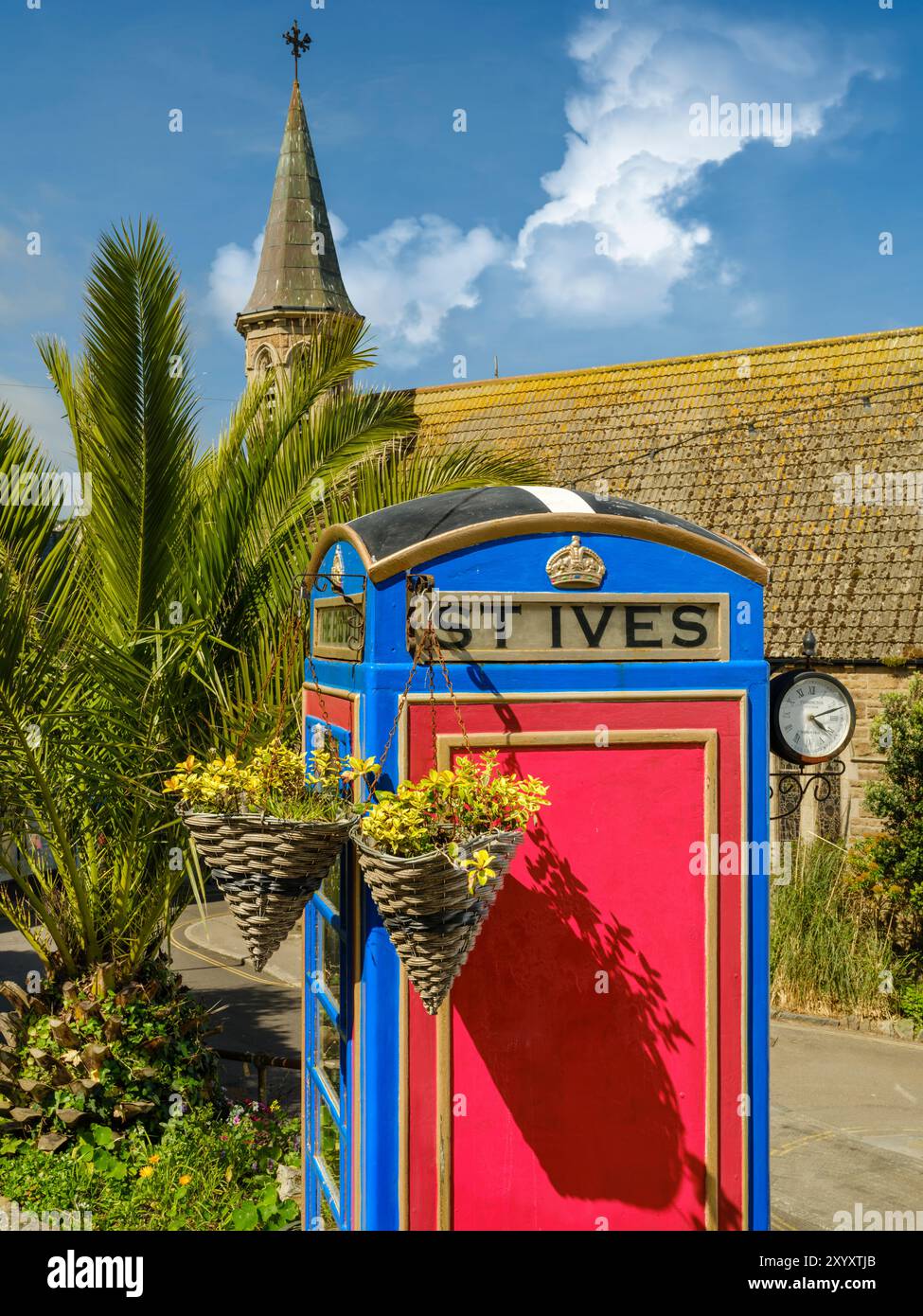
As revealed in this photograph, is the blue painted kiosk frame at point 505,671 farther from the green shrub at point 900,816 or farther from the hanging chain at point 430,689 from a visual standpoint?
the green shrub at point 900,816

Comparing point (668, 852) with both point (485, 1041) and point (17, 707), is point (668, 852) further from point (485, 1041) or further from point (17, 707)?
point (17, 707)

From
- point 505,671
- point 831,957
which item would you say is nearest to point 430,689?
point 505,671

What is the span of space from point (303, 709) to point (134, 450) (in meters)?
1.95

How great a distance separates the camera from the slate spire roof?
19.5 m

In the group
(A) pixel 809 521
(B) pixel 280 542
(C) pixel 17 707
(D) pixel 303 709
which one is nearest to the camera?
(D) pixel 303 709

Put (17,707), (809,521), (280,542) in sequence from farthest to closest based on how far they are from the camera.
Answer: (809,521), (280,542), (17,707)

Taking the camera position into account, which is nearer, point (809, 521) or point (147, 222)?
point (147, 222)

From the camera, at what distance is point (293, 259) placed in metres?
19.7

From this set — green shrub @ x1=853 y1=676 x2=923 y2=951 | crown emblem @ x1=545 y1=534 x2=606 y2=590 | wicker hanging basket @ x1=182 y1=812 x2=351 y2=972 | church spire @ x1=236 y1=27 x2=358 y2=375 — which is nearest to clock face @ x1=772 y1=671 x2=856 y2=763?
crown emblem @ x1=545 y1=534 x2=606 y2=590

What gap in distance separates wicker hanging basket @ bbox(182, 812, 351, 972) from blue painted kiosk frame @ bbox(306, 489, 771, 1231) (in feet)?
0.98

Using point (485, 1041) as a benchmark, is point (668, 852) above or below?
above

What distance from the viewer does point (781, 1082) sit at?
981 centimetres
